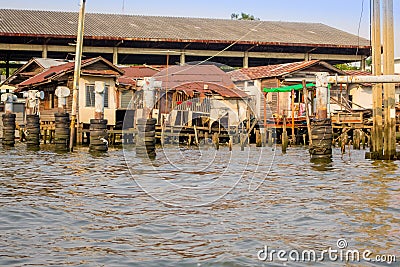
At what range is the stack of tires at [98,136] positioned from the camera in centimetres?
2178

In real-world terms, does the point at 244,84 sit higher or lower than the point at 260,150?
higher

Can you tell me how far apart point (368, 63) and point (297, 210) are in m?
51.4

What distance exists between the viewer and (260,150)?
987 inches

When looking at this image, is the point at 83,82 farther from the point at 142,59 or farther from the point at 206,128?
the point at 142,59

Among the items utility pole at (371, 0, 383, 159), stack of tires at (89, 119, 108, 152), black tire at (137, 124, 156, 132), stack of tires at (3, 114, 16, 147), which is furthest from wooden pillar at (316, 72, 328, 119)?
stack of tires at (3, 114, 16, 147)

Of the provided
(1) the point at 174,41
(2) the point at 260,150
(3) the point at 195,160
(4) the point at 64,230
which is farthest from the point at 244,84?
(4) the point at 64,230

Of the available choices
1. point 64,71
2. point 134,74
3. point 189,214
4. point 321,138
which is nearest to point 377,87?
point 321,138

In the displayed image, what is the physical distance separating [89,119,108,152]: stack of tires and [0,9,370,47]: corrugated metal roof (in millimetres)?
15441

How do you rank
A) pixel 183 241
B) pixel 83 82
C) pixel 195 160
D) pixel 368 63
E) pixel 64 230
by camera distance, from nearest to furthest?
1. pixel 183 241
2. pixel 64 230
3. pixel 195 160
4. pixel 83 82
5. pixel 368 63

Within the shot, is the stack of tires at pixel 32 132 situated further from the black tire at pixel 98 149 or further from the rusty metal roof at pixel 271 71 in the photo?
the rusty metal roof at pixel 271 71

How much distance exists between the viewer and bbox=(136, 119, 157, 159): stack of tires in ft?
65.1

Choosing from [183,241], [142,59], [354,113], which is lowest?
[183,241]

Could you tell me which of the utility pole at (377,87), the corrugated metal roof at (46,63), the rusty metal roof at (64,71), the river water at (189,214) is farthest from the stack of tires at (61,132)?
the corrugated metal roof at (46,63)

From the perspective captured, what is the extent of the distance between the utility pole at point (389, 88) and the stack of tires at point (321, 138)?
1.58 m
